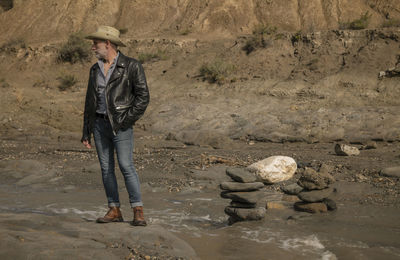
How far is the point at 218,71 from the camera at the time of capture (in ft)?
55.5

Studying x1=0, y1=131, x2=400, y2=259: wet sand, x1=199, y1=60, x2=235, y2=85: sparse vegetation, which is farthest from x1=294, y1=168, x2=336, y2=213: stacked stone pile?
x1=199, y1=60, x2=235, y2=85: sparse vegetation

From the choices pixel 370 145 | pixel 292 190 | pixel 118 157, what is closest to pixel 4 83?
pixel 370 145

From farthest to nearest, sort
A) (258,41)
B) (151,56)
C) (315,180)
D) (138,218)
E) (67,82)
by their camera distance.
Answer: (151,56) < (67,82) < (258,41) < (315,180) < (138,218)

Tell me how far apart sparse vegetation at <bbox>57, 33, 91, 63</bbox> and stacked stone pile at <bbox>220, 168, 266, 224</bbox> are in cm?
1810

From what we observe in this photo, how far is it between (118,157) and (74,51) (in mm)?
19004

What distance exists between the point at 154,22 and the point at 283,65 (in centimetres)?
1000

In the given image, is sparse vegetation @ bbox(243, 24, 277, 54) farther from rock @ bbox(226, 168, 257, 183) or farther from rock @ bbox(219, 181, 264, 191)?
rock @ bbox(219, 181, 264, 191)

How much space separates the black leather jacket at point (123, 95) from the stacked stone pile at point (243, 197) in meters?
1.74

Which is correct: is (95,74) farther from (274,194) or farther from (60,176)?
(60,176)

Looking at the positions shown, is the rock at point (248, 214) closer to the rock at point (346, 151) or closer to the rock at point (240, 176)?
the rock at point (240, 176)

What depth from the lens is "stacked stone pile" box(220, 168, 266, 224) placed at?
5324mm

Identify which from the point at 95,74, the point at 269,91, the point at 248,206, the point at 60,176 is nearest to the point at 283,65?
the point at 269,91

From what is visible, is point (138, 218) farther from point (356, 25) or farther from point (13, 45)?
point (13, 45)

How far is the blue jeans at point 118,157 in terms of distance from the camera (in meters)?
4.26
